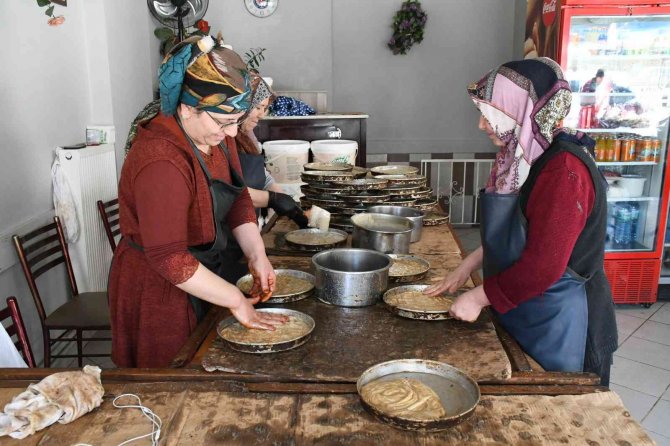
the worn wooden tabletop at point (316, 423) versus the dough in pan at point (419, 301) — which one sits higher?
the dough in pan at point (419, 301)

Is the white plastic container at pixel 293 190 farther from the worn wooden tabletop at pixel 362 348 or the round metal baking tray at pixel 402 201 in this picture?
the worn wooden tabletop at pixel 362 348

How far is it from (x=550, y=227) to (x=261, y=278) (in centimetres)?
99

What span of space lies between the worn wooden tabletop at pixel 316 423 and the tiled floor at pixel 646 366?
192 cm

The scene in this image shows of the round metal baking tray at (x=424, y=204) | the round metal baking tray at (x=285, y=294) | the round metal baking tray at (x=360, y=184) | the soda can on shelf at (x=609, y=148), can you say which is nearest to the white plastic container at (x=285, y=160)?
the round metal baking tray at (x=360, y=184)

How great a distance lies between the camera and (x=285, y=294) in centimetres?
191

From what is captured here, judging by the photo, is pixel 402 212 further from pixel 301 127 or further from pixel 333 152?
pixel 301 127

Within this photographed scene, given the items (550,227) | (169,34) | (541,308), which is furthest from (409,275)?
(169,34)

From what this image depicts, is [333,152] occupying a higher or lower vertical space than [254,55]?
lower

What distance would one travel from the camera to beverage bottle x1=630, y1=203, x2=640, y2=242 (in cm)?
469

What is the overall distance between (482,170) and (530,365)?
5419 millimetres

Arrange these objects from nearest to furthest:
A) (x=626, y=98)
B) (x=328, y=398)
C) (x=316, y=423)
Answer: (x=316, y=423) → (x=328, y=398) → (x=626, y=98)

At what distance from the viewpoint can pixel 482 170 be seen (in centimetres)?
672

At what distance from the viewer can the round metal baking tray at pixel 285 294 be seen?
188 centimetres

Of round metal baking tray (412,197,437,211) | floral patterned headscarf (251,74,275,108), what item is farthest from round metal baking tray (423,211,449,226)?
floral patterned headscarf (251,74,275,108)
